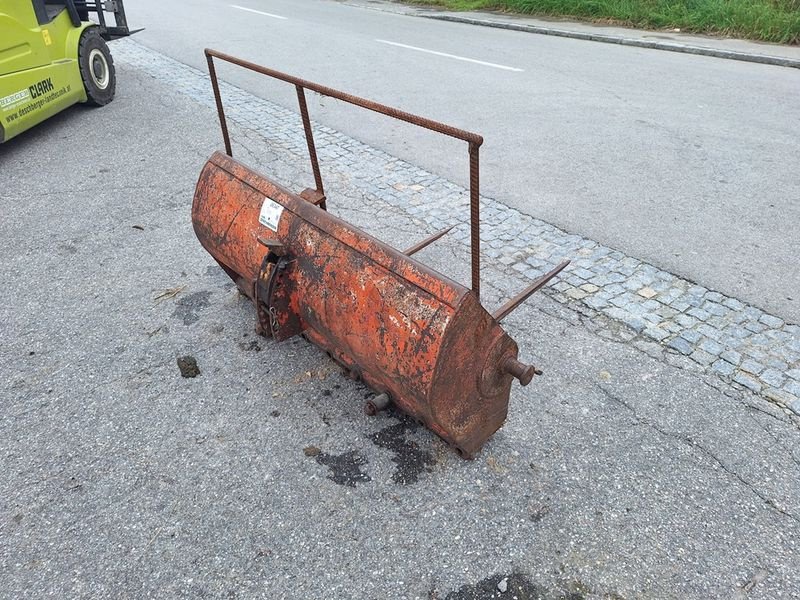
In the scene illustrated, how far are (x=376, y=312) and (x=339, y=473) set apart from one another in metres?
0.79

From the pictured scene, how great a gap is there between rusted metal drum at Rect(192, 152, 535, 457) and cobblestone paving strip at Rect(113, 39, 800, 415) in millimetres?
1402

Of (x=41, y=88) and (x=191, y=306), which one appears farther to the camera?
(x=41, y=88)

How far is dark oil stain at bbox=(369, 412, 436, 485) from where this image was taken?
2.66m

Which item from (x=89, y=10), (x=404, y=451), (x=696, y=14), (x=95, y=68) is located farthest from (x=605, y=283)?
(x=696, y=14)

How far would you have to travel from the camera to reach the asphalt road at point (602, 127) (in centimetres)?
452

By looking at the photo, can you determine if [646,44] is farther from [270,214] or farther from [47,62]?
[270,214]

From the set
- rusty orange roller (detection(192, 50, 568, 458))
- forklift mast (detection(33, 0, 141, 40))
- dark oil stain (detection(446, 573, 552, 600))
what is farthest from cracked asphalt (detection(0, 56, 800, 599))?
forklift mast (detection(33, 0, 141, 40))

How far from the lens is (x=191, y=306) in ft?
12.6

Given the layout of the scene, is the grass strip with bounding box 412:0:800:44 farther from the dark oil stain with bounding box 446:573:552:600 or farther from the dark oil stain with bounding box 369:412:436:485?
the dark oil stain with bounding box 446:573:552:600

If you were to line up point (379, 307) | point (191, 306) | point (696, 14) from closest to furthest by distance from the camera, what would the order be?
1. point (379, 307)
2. point (191, 306)
3. point (696, 14)

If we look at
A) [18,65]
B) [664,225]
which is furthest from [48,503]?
[18,65]

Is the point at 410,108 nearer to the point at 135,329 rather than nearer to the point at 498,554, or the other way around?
the point at 135,329

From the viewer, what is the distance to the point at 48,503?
256 centimetres

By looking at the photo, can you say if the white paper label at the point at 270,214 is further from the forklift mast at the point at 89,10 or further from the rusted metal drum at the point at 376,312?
the forklift mast at the point at 89,10
